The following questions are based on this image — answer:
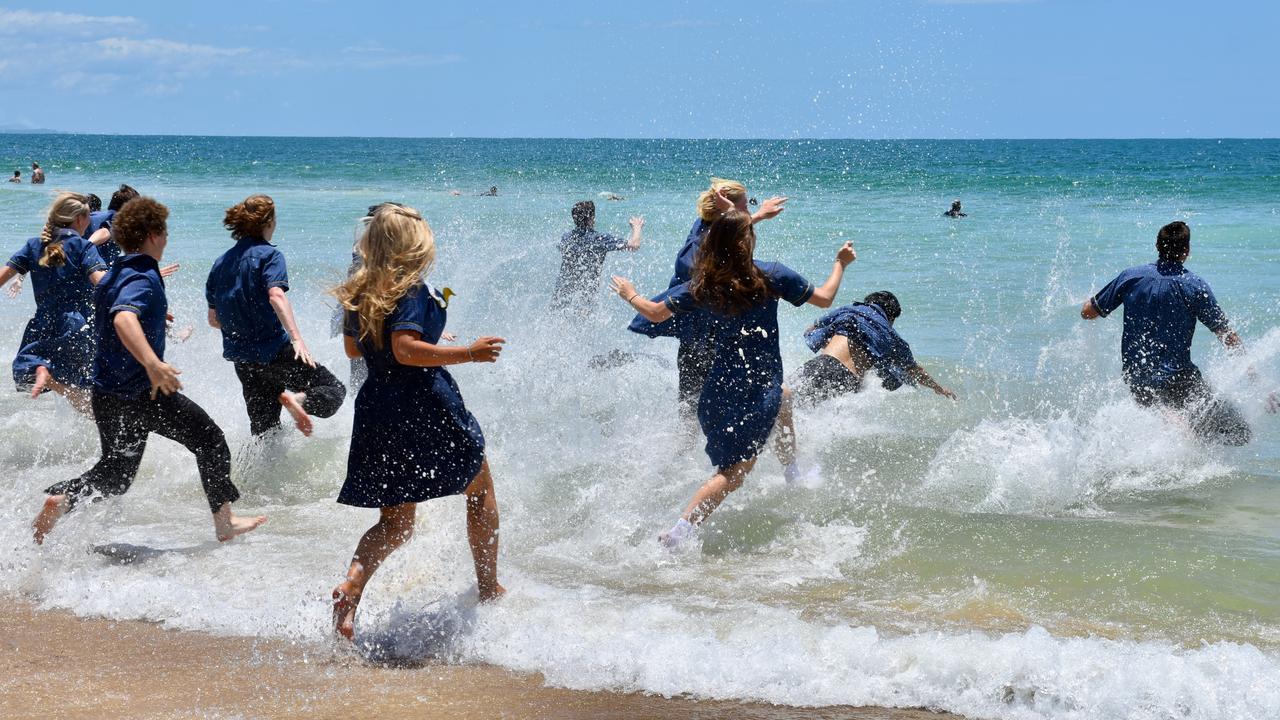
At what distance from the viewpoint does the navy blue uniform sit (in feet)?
16.9

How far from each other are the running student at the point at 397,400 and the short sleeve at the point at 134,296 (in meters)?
1.14

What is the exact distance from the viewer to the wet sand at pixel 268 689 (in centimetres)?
400

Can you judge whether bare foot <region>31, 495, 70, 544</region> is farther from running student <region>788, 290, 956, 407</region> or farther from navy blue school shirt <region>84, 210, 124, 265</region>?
running student <region>788, 290, 956, 407</region>

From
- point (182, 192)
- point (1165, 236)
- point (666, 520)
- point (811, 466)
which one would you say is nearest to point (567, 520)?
point (666, 520)

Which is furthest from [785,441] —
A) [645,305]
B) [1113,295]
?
[1113,295]

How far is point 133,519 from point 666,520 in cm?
287

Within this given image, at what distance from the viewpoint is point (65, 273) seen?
6758 millimetres

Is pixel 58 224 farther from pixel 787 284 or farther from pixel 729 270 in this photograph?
pixel 787 284

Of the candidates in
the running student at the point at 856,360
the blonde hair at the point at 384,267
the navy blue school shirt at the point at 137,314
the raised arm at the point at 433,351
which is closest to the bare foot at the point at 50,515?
the navy blue school shirt at the point at 137,314

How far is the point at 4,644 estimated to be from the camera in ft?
15.1

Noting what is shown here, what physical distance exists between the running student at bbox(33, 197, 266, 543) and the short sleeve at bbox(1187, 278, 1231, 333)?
5.50 m

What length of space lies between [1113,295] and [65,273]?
6.19m

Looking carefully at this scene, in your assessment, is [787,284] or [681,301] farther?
[681,301]

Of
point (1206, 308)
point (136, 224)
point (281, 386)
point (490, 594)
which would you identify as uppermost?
point (136, 224)
